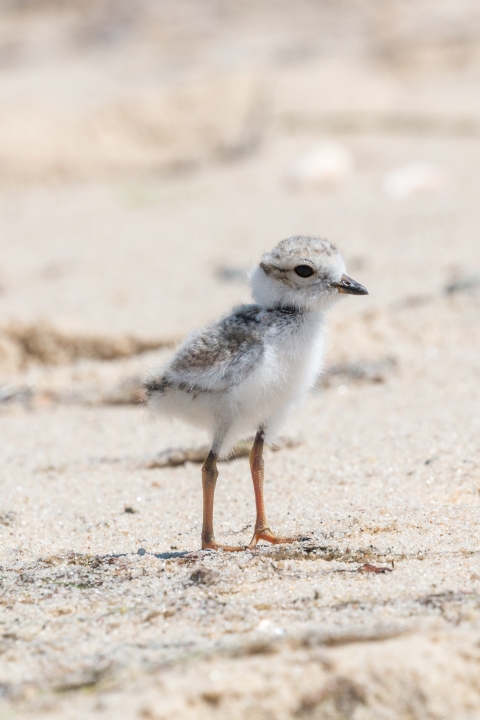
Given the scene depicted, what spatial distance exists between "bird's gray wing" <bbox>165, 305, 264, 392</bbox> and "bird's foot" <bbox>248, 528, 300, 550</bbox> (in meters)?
0.48

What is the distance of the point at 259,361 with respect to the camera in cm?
319

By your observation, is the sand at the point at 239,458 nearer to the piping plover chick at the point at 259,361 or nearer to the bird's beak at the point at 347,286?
the piping plover chick at the point at 259,361

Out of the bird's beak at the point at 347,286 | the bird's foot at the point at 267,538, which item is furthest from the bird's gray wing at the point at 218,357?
the bird's foot at the point at 267,538

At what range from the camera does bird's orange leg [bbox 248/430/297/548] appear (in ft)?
10.5

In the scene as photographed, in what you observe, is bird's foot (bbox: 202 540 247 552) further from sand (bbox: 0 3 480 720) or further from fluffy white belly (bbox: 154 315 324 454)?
fluffy white belly (bbox: 154 315 324 454)

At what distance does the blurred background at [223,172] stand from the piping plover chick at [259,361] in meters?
2.02

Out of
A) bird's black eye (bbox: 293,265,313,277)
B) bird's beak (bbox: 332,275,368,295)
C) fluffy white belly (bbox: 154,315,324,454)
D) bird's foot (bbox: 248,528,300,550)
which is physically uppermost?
bird's black eye (bbox: 293,265,313,277)

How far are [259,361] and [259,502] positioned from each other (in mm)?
482

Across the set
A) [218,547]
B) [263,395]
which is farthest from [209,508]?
[263,395]

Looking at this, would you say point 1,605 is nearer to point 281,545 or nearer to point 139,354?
point 281,545

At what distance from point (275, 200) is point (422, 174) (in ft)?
4.40

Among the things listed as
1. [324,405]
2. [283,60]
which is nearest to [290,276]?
[324,405]

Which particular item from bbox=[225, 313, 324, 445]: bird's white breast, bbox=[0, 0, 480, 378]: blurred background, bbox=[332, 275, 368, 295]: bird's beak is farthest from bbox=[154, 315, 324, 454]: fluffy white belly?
bbox=[0, 0, 480, 378]: blurred background

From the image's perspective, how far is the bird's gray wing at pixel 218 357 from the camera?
316 cm
